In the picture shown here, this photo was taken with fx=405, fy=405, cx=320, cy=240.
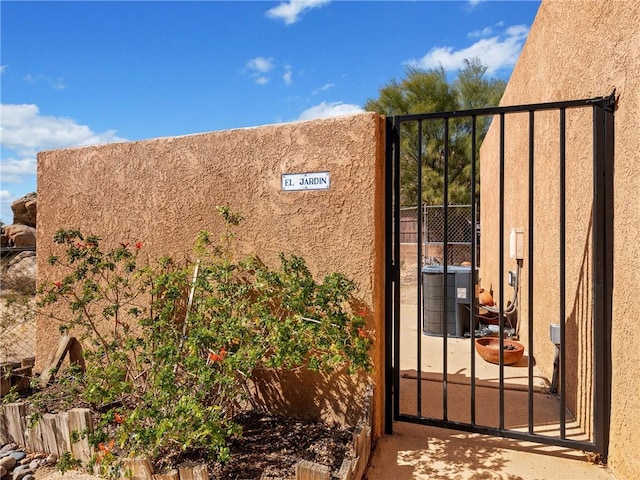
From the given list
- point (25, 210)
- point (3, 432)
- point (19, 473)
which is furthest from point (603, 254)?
point (25, 210)

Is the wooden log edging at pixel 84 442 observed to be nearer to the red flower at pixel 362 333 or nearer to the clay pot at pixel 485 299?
the red flower at pixel 362 333

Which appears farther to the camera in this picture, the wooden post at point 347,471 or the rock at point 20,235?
the rock at point 20,235

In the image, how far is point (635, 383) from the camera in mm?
2254

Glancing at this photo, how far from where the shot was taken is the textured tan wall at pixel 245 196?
2.96 metres

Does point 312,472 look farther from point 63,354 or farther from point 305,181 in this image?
point 63,354

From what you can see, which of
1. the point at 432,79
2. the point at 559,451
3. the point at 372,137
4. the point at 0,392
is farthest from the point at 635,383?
the point at 432,79

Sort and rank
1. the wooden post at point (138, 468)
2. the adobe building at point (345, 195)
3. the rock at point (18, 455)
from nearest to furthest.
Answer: the wooden post at point (138, 468) → the adobe building at point (345, 195) → the rock at point (18, 455)

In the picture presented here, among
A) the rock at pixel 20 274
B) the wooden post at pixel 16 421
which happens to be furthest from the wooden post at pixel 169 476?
the rock at pixel 20 274

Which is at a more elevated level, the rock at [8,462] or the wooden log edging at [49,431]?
the wooden log edging at [49,431]

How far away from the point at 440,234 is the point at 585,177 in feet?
33.3

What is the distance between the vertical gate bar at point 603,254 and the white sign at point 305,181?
5.82 ft

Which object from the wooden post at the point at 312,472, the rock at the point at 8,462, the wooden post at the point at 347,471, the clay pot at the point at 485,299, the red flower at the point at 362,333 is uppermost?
the red flower at the point at 362,333

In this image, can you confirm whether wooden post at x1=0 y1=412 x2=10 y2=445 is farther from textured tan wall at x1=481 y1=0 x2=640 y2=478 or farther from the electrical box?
the electrical box

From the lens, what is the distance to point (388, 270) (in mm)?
3104
